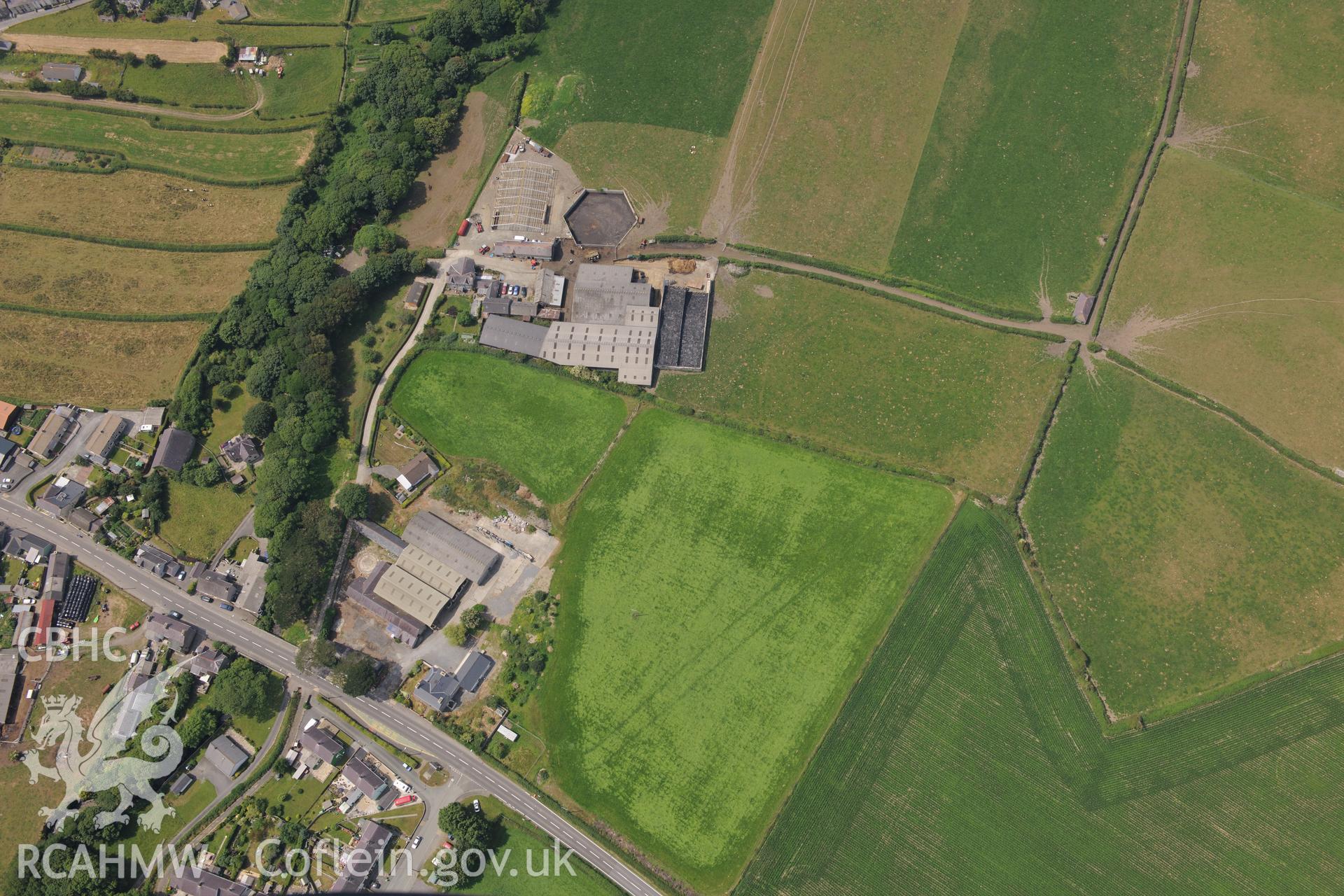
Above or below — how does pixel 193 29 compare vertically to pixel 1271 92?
below

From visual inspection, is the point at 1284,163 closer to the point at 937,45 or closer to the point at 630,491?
the point at 937,45

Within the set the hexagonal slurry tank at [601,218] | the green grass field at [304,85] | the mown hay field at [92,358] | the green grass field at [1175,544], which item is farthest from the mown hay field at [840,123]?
the mown hay field at [92,358]

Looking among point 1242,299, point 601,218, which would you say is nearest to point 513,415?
point 601,218

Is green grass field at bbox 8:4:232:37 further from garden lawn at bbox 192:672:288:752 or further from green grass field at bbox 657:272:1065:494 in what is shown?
garden lawn at bbox 192:672:288:752

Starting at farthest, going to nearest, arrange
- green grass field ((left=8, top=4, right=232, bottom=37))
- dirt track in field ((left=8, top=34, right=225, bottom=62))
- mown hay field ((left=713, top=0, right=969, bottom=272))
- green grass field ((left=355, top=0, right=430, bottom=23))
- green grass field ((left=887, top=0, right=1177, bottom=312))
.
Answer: green grass field ((left=8, top=4, right=232, bottom=37)) → dirt track in field ((left=8, top=34, right=225, bottom=62)) → green grass field ((left=355, top=0, right=430, bottom=23)) → mown hay field ((left=713, top=0, right=969, bottom=272)) → green grass field ((left=887, top=0, right=1177, bottom=312))

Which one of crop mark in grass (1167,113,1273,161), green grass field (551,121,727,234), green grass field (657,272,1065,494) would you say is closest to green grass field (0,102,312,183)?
green grass field (551,121,727,234)

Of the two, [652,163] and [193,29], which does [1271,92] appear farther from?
[193,29]

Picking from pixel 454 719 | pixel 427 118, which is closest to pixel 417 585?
pixel 454 719

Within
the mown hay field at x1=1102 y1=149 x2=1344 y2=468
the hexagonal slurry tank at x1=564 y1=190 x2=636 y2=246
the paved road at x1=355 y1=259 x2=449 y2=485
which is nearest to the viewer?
the mown hay field at x1=1102 y1=149 x2=1344 y2=468
